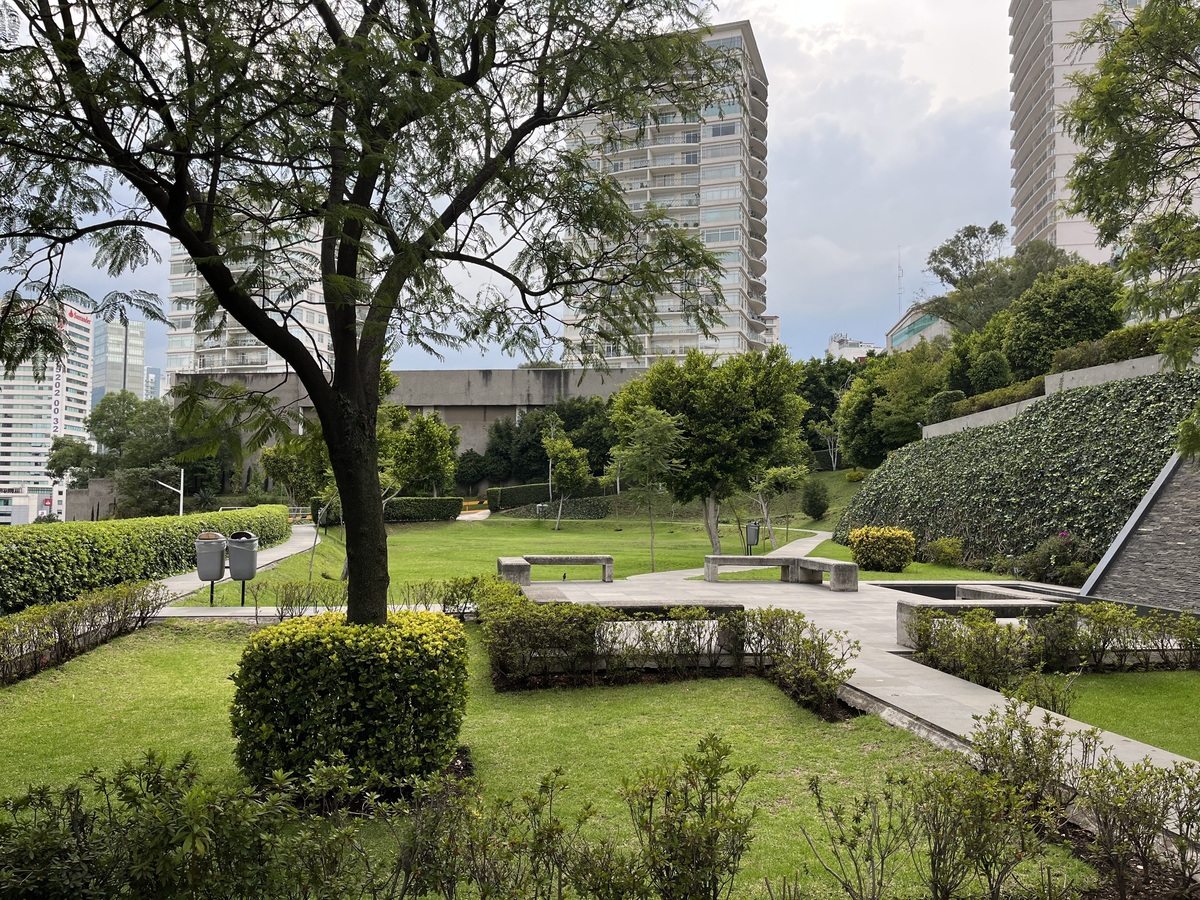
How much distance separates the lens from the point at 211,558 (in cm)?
1101

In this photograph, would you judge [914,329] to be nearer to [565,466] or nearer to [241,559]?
[565,466]

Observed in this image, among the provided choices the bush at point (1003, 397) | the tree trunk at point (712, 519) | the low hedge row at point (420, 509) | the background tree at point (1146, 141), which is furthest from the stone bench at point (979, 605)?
the low hedge row at point (420, 509)

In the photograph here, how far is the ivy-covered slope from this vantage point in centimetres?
1502

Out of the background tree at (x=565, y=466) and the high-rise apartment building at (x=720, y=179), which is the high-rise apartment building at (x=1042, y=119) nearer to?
the high-rise apartment building at (x=720, y=179)

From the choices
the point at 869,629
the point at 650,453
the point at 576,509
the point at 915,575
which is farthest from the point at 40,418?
the point at 576,509

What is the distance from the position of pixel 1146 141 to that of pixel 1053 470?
12.0 metres

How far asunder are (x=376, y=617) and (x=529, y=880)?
2.50 metres

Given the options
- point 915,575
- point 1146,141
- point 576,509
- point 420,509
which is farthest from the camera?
point 576,509

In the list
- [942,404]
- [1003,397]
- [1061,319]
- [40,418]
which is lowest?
[40,418]

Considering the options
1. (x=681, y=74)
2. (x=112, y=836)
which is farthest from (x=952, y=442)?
(x=112, y=836)

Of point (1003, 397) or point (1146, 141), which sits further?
point (1003, 397)

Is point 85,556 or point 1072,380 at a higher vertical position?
point 1072,380

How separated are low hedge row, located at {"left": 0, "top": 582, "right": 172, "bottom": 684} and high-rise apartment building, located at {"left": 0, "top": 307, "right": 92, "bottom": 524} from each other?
2.23m

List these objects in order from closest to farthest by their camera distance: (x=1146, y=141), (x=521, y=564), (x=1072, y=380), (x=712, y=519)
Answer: (x=1146, y=141) → (x=521, y=564) → (x=1072, y=380) → (x=712, y=519)
